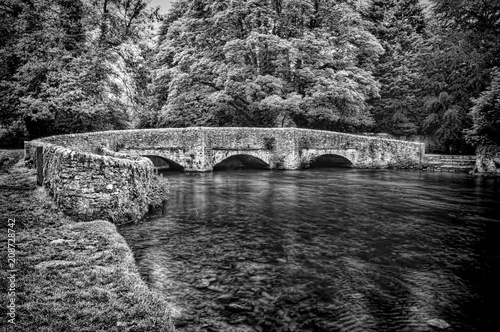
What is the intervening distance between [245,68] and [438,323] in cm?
2119

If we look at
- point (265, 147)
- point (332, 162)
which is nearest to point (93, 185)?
point (265, 147)

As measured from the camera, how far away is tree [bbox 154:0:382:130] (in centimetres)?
2267

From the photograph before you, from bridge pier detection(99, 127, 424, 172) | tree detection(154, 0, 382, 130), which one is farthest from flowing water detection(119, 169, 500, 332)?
tree detection(154, 0, 382, 130)

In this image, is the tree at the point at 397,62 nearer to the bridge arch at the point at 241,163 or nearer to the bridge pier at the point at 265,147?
the bridge pier at the point at 265,147

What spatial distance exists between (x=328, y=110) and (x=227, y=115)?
833cm

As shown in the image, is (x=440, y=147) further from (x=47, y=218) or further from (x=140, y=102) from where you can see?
(x=47, y=218)

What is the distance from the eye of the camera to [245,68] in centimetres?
2289

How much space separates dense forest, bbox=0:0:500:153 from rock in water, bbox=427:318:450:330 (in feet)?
62.9

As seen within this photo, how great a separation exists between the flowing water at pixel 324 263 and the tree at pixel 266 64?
1365 centimetres

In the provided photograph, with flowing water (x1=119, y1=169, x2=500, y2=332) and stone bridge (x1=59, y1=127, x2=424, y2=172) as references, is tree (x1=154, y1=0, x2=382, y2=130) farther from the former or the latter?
flowing water (x1=119, y1=169, x2=500, y2=332)

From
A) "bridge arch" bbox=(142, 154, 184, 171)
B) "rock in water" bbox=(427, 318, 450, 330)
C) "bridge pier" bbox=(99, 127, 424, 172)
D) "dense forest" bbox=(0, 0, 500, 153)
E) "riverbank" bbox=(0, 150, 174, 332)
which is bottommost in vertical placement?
"rock in water" bbox=(427, 318, 450, 330)

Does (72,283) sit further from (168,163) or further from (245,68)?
(245,68)

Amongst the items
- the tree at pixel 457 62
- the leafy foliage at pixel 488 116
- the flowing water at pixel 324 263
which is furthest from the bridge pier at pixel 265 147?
the flowing water at pixel 324 263

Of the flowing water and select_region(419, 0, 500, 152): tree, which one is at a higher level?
select_region(419, 0, 500, 152): tree
